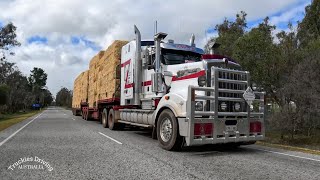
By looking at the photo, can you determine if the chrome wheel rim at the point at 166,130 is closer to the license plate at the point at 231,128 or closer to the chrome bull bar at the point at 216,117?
the chrome bull bar at the point at 216,117

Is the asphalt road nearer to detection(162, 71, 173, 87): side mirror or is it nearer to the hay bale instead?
detection(162, 71, 173, 87): side mirror

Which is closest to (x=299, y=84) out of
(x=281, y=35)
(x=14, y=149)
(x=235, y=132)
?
(x=235, y=132)

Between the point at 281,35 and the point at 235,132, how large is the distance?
75.6 ft

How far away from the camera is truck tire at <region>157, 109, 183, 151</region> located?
1027 cm

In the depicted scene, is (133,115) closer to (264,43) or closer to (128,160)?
(128,160)

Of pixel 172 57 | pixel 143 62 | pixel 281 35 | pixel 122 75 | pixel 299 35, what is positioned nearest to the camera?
pixel 172 57

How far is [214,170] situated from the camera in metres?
7.69

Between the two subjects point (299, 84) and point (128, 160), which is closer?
point (128, 160)

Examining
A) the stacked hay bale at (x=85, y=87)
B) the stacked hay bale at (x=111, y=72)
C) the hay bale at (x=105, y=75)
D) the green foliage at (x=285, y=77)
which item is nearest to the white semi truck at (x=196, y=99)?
the stacked hay bale at (x=111, y=72)

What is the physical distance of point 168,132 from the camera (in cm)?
1073

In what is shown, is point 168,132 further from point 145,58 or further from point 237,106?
point 145,58

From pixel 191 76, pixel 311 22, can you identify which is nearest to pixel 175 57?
pixel 191 76

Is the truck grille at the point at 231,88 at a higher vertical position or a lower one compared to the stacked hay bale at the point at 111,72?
lower

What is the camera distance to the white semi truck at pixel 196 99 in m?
9.78
